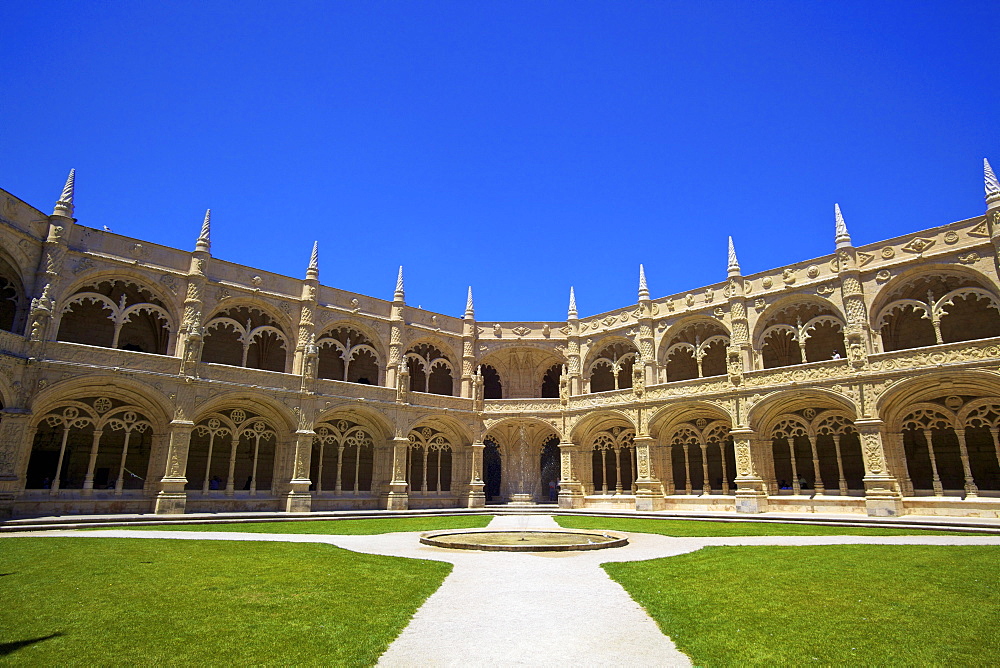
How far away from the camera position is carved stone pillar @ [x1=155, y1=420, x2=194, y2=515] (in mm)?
24422

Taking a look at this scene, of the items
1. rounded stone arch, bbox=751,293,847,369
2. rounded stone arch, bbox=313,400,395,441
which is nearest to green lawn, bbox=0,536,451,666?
rounded stone arch, bbox=313,400,395,441

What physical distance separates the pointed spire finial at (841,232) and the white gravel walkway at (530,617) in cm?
1739

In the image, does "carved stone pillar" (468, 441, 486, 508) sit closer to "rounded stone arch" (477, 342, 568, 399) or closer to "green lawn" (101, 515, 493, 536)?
"rounded stone arch" (477, 342, 568, 399)

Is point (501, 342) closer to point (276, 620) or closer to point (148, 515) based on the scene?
point (148, 515)

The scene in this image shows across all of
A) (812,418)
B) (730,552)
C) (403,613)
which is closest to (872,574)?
(730,552)

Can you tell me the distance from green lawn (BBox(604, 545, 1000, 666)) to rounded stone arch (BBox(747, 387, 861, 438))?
15275 millimetres

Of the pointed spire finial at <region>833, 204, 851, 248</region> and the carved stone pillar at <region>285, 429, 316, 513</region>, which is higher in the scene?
the pointed spire finial at <region>833, 204, 851, 248</region>

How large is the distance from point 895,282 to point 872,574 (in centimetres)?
2098

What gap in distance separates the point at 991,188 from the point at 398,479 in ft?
96.9

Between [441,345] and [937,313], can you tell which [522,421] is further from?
[937,313]

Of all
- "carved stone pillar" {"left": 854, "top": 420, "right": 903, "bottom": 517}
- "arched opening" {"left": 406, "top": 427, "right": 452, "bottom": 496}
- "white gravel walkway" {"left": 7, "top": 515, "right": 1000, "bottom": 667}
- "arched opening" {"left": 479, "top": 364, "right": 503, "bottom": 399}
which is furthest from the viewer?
"arched opening" {"left": 479, "top": 364, "right": 503, "bottom": 399}

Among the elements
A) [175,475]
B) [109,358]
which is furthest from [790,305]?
[109,358]

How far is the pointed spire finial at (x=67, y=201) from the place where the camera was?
24438 mm

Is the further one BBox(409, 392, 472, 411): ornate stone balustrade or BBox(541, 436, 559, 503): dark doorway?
BBox(541, 436, 559, 503): dark doorway
